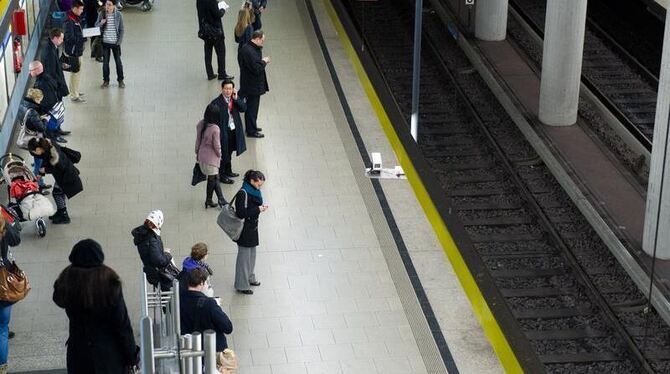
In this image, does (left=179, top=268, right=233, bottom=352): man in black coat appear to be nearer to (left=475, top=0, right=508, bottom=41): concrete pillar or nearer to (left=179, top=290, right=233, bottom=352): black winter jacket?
(left=179, top=290, right=233, bottom=352): black winter jacket

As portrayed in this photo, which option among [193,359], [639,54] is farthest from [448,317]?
[639,54]

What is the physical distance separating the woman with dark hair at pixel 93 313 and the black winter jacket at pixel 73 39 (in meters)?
11.3

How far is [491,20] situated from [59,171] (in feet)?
39.7

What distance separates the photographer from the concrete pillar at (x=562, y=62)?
787 inches

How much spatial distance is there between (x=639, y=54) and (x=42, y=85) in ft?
38.5

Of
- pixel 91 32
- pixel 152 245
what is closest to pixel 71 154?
pixel 152 245

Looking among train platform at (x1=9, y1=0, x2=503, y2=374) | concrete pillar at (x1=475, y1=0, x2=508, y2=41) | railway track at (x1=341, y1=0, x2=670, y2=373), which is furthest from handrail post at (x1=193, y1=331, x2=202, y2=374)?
concrete pillar at (x1=475, y1=0, x2=508, y2=41)

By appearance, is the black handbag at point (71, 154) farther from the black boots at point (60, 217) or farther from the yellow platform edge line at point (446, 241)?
the yellow platform edge line at point (446, 241)

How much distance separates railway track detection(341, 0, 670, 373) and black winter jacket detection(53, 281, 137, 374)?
15.5 feet

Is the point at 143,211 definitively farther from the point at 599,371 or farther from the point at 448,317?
the point at 599,371

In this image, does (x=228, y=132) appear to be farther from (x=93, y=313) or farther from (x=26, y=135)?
(x=93, y=313)

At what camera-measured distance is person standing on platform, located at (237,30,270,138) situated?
18.4m

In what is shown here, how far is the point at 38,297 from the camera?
1378 centimetres

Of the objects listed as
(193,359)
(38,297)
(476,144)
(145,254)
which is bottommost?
(476,144)
